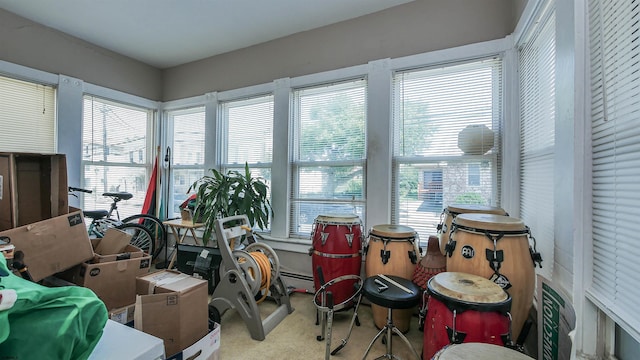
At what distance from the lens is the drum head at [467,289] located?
1169 mm

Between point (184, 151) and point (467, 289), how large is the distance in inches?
154

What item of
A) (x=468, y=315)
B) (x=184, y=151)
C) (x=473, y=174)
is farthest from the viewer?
(x=184, y=151)

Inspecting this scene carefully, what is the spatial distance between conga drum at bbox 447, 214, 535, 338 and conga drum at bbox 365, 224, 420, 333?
0.52 m

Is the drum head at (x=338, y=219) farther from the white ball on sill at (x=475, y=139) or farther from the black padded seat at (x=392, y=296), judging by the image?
the white ball on sill at (x=475, y=139)

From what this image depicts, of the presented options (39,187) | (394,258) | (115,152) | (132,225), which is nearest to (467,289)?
(394,258)

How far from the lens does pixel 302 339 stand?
195cm

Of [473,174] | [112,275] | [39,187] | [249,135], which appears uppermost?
[249,135]

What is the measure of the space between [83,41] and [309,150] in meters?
3.08

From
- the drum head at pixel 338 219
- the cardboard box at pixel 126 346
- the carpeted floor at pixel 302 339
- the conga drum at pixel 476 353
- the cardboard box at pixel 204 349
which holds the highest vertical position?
the drum head at pixel 338 219

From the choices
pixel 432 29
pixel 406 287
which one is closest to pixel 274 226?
pixel 406 287

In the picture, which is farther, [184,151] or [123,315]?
[184,151]

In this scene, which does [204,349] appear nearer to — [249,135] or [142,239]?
[249,135]

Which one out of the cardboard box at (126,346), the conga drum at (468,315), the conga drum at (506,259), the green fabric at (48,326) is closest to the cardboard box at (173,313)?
the cardboard box at (126,346)

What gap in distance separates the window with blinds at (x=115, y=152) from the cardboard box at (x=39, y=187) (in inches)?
65.4
